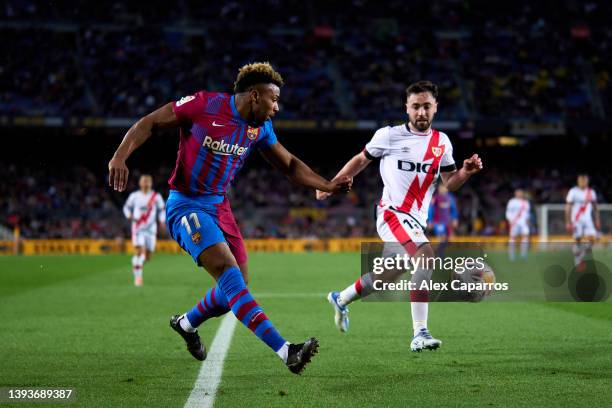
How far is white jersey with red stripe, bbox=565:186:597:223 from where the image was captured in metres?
20.0

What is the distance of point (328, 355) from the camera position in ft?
23.5

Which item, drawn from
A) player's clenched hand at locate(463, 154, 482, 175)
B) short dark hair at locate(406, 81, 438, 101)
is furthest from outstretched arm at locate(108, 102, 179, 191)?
player's clenched hand at locate(463, 154, 482, 175)

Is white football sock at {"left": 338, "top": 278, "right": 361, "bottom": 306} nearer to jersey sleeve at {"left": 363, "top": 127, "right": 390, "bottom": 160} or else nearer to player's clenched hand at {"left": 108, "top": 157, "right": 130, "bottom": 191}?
Result: jersey sleeve at {"left": 363, "top": 127, "right": 390, "bottom": 160}

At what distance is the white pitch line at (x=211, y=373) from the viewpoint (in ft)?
16.9

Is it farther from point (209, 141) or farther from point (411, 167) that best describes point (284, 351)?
point (411, 167)


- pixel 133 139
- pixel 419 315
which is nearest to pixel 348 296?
pixel 419 315

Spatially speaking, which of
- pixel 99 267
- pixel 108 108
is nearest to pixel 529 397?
pixel 99 267

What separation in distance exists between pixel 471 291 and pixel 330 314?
3.06m

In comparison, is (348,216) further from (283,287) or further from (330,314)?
(330,314)

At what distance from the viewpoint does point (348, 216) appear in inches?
1453

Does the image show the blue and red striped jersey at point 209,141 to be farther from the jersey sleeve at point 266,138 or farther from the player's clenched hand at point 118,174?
the player's clenched hand at point 118,174

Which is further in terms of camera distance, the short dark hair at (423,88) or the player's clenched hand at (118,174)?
the short dark hair at (423,88)

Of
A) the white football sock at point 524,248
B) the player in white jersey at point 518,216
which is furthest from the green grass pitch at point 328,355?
the white football sock at point 524,248

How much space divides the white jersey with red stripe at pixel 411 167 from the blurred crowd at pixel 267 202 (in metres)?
27.9
